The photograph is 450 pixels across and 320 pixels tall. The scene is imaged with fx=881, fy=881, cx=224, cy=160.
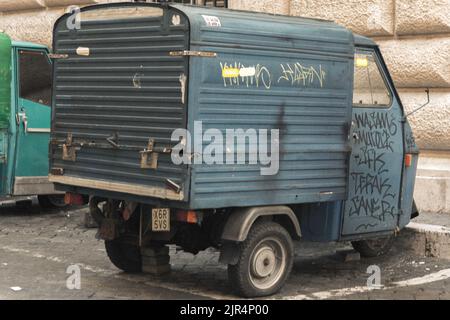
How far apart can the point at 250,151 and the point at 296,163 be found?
0.50 m

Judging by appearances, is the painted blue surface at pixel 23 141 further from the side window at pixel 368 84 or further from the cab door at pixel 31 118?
the side window at pixel 368 84

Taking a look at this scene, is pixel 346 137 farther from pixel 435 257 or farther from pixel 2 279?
pixel 2 279

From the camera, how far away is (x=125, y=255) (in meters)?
7.66

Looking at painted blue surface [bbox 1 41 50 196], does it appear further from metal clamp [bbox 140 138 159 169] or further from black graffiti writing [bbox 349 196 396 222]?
black graffiti writing [bbox 349 196 396 222]

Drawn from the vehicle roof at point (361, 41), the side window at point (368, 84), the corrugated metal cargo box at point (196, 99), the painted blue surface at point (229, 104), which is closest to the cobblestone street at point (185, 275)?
the painted blue surface at point (229, 104)

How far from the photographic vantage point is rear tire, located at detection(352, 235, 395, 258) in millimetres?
8492

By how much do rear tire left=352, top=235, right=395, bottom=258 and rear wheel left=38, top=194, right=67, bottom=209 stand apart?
4.60 metres

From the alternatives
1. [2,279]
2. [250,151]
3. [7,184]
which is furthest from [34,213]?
[250,151]

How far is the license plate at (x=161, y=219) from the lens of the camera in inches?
258

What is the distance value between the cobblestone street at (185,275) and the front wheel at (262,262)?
137 millimetres

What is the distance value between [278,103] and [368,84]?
1250mm

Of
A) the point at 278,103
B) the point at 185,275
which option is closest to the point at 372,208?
the point at 278,103

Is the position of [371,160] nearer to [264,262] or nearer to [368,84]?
[368,84]

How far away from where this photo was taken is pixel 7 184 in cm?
1066
